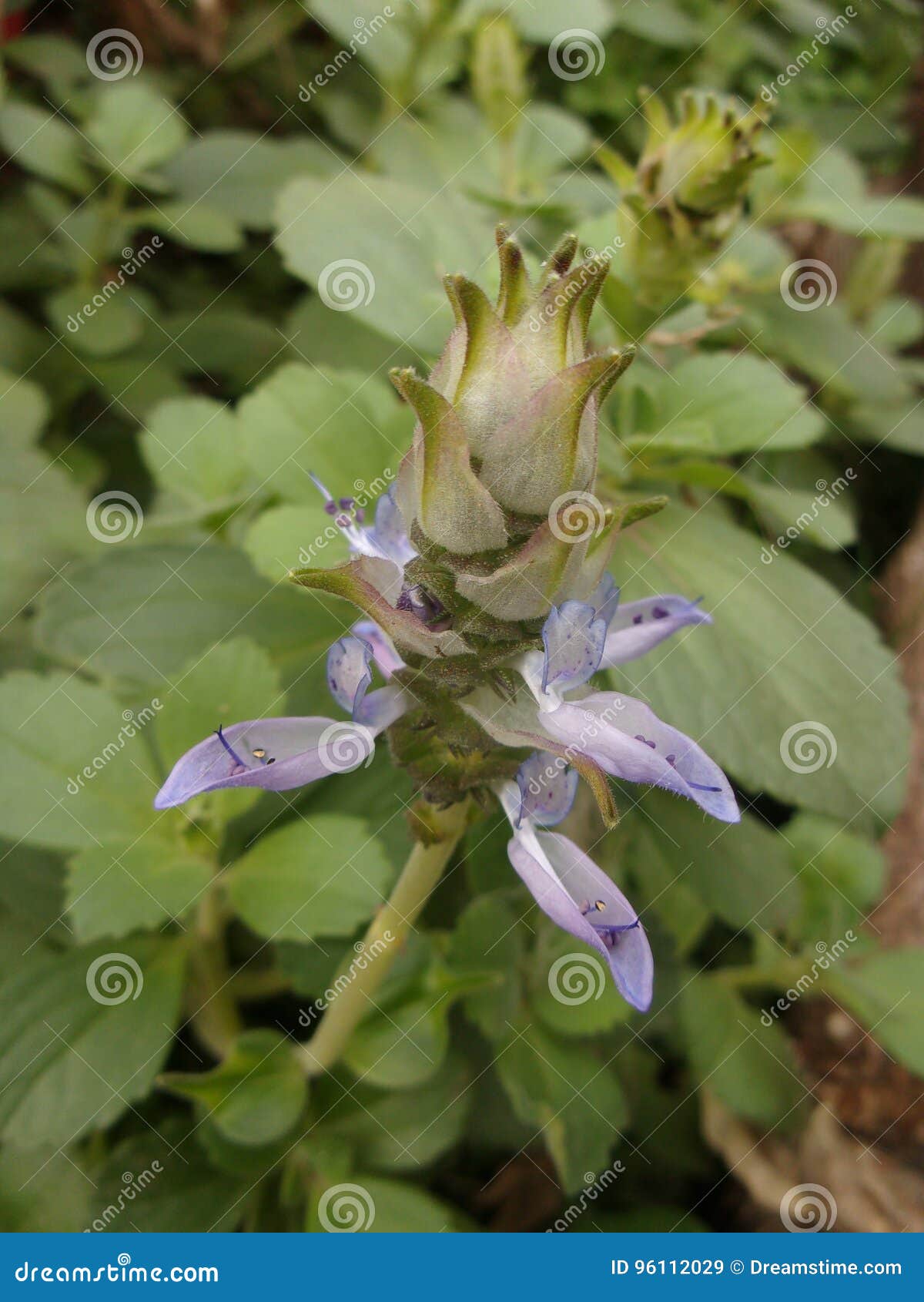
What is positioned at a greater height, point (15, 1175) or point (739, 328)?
point (739, 328)

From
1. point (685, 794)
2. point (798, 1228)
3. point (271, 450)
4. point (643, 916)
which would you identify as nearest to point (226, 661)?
point (271, 450)

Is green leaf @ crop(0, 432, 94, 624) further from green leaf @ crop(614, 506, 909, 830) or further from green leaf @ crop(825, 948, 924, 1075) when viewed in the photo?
green leaf @ crop(825, 948, 924, 1075)

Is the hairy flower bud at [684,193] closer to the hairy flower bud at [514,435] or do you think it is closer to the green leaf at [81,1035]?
the hairy flower bud at [514,435]

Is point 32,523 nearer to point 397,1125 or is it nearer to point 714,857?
point 397,1125

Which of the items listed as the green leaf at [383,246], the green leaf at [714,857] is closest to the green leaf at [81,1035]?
the green leaf at [714,857]

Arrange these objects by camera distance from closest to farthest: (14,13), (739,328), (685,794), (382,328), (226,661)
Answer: (685,794), (226,661), (382,328), (739,328), (14,13)

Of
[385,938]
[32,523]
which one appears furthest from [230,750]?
[32,523]

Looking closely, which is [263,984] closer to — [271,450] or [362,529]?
[271,450]
